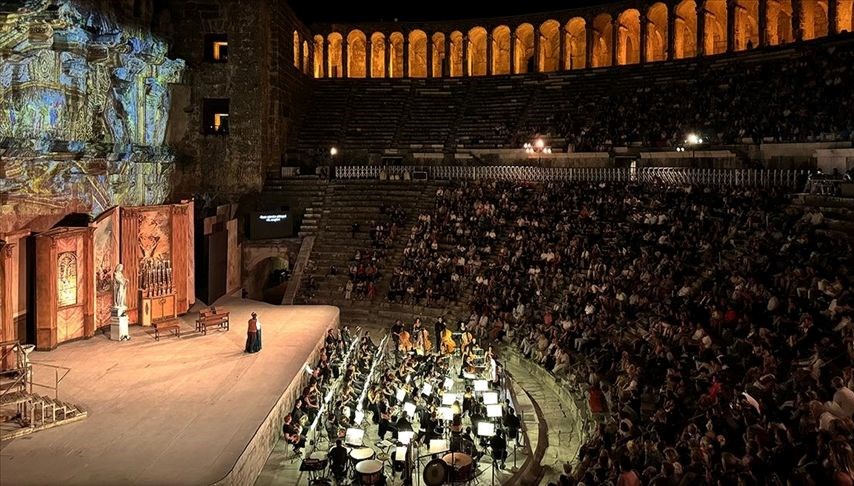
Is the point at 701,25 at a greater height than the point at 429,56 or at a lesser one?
lesser

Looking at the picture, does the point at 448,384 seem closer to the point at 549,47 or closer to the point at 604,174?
the point at 604,174

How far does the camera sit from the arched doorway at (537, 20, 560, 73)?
4353cm

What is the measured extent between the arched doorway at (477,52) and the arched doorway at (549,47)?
371cm

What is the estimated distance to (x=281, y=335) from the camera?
20.6 metres

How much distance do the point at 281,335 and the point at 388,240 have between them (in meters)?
9.11

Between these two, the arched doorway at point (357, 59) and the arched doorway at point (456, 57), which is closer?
the arched doorway at point (456, 57)

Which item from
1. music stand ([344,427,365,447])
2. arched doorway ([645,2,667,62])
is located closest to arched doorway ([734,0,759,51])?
arched doorway ([645,2,667,62])

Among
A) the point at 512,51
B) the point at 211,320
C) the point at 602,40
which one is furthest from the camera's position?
the point at 512,51

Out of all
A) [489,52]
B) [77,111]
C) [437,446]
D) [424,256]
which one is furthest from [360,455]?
[489,52]

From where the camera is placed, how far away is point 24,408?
13.4m

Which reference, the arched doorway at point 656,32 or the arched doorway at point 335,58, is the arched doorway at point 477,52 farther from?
the arched doorway at point 656,32

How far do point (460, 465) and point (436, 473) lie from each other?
445 millimetres

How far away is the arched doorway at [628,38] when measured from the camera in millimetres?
41500

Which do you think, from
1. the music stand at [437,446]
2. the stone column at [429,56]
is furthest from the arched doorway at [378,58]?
the music stand at [437,446]
